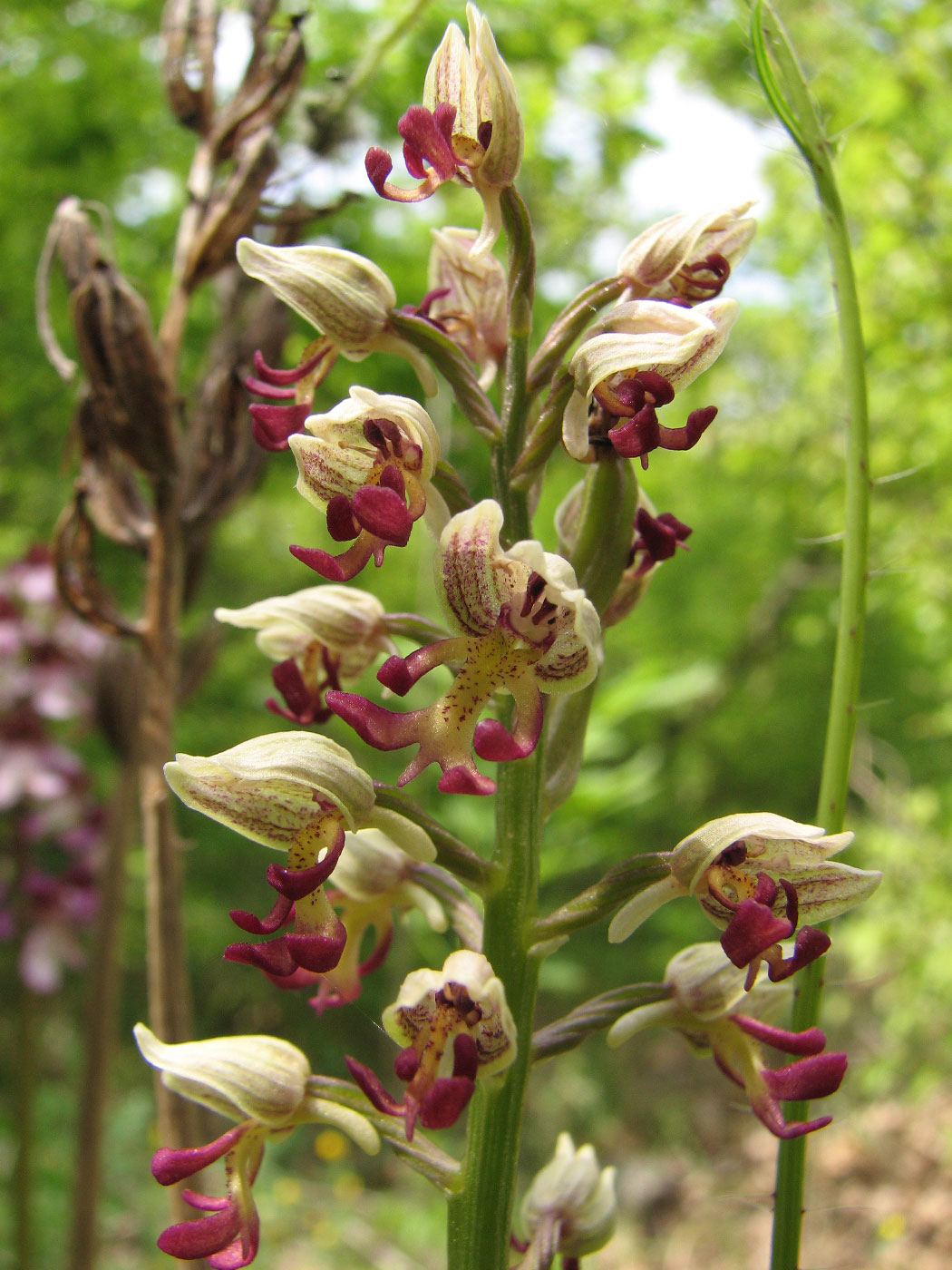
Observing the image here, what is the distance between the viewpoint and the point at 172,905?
136cm

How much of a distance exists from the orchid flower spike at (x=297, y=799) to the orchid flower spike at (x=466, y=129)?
51 centimetres

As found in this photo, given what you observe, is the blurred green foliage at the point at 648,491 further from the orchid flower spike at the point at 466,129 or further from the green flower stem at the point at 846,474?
the orchid flower spike at the point at 466,129

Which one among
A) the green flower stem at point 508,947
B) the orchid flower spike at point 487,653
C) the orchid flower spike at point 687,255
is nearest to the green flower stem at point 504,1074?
the green flower stem at point 508,947

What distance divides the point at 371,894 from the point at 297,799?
236 mm

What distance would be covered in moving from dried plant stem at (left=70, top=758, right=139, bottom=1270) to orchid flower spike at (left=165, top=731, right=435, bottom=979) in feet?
3.87

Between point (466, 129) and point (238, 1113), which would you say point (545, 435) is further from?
point (238, 1113)

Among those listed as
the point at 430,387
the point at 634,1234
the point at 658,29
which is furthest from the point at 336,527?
the point at 634,1234

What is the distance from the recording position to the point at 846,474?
3.00 feet

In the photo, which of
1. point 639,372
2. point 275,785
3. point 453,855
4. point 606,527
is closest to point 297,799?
point 275,785

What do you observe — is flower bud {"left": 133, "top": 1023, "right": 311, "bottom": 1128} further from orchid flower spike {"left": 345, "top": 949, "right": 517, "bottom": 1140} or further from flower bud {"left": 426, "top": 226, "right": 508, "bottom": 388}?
flower bud {"left": 426, "top": 226, "right": 508, "bottom": 388}

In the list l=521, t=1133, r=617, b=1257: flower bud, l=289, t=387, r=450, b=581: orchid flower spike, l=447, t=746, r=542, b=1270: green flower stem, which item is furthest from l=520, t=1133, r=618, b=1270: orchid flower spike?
l=289, t=387, r=450, b=581: orchid flower spike

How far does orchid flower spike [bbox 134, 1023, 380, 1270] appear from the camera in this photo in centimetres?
90

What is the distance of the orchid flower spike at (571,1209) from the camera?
112cm

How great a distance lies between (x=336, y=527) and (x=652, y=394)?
29 centimetres
